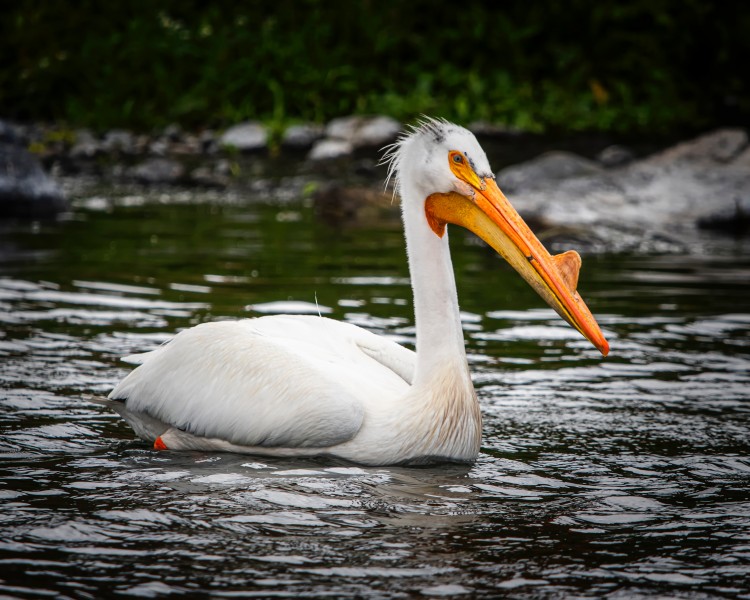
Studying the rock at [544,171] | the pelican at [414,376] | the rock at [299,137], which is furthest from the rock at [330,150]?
the pelican at [414,376]

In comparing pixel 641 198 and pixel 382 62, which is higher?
pixel 382 62

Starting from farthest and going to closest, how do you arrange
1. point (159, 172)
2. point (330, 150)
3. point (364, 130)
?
1. point (364, 130)
2. point (330, 150)
3. point (159, 172)

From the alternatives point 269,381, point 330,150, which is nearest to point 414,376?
point 269,381

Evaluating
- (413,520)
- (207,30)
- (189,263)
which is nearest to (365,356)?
(413,520)

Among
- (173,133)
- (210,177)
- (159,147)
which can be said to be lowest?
(210,177)

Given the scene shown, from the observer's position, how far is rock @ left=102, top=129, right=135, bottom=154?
1675 centimetres

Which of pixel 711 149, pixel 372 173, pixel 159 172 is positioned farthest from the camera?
pixel 159 172

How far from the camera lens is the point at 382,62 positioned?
60.3 ft

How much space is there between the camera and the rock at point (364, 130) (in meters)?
16.1

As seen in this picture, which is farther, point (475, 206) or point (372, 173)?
point (372, 173)

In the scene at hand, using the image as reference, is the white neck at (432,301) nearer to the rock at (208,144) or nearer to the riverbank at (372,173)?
the riverbank at (372,173)

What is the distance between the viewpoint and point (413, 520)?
3695 mm

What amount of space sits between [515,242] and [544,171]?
9.12 m

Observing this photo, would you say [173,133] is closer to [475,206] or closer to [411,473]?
[475,206]
